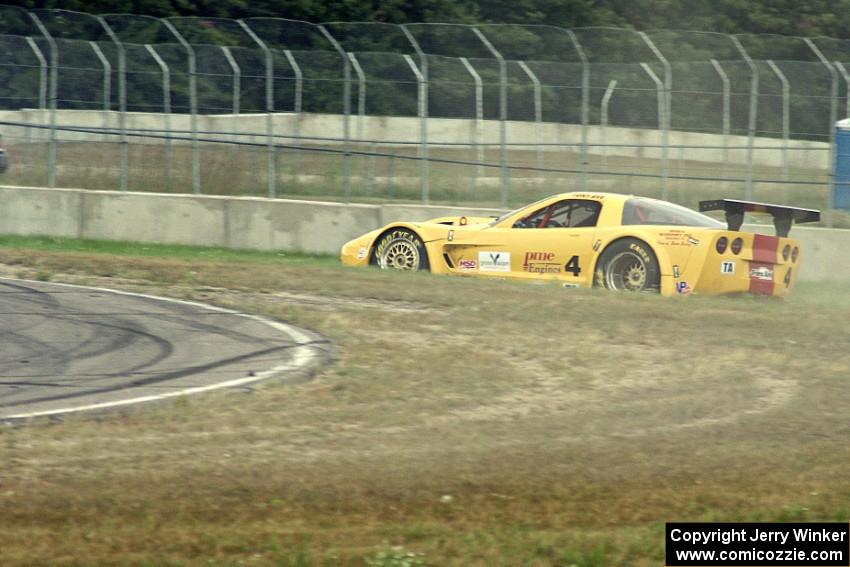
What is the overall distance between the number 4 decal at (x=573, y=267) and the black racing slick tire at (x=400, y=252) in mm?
1792

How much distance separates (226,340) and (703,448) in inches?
175

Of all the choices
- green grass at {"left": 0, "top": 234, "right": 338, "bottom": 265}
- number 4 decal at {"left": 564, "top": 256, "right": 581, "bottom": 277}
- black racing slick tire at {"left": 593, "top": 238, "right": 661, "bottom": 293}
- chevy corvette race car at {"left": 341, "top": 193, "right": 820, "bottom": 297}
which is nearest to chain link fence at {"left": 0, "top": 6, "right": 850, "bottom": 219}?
green grass at {"left": 0, "top": 234, "right": 338, "bottom": 265}

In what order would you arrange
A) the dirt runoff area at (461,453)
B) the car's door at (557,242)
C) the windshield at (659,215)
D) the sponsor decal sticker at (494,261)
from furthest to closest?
the sponsor decal sticker at (494,261)
the car's door at (557,242)
the windshield at (659,215)
the dirt runoff area at (461,453)

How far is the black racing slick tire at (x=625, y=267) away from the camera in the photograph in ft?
43.5

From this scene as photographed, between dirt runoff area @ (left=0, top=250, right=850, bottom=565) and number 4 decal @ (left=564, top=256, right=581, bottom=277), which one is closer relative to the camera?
dirt runoff area @ (left=0, top=250, right=850, bottom=565)

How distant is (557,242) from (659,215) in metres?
1.20

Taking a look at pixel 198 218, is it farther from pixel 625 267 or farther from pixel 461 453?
pixel 461 453

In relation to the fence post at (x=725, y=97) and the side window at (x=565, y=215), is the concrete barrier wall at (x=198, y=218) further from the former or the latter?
the fence post at (x=725, y=97)

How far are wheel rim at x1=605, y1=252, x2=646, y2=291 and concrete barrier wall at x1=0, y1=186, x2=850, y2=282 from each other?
5628mm

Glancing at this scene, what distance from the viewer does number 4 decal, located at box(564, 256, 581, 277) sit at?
13.7 m

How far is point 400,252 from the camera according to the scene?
15023 millimetres

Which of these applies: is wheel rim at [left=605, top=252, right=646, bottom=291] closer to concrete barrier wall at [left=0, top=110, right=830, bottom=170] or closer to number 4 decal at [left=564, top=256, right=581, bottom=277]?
number 4 decal at [left=564, top=256, right=581, bottom=277]

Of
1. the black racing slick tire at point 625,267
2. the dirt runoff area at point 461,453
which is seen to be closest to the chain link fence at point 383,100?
the black racing slick tire at point 625,267

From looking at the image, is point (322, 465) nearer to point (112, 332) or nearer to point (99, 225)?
point (112, 332)
